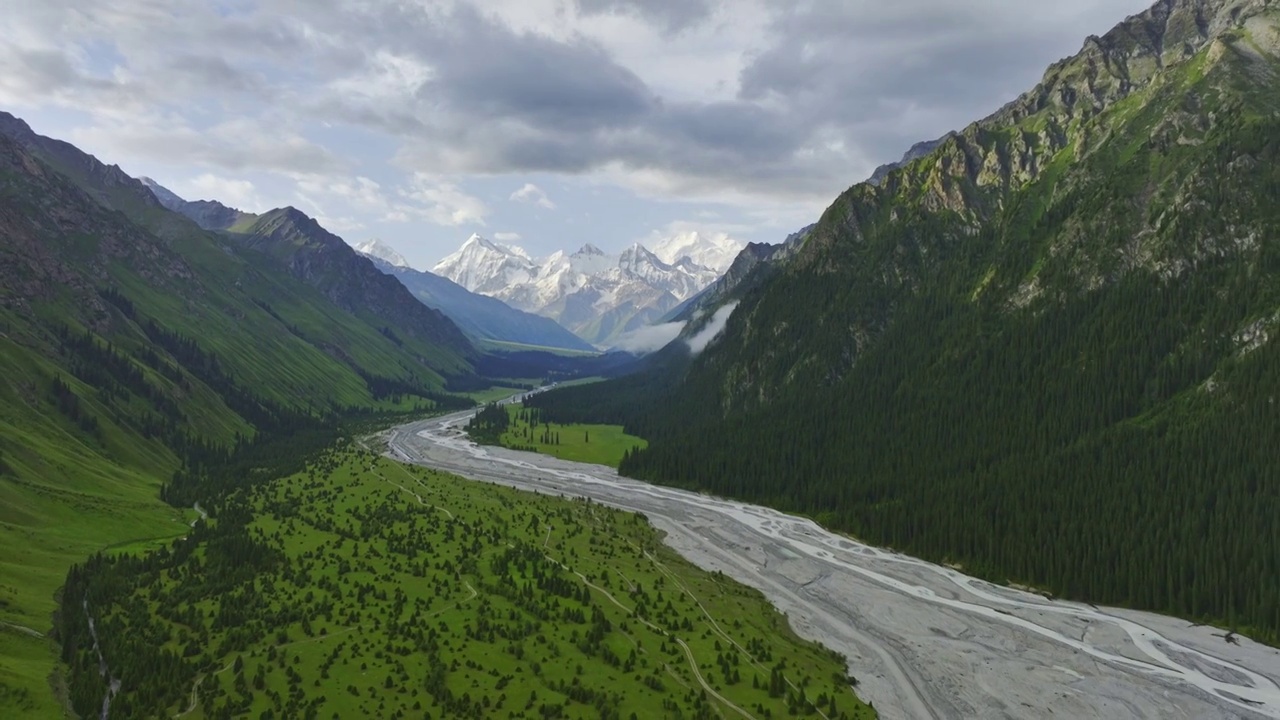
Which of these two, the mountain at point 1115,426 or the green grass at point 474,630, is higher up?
the mountain at point 1115,426

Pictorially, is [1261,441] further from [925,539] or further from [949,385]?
[949,385]

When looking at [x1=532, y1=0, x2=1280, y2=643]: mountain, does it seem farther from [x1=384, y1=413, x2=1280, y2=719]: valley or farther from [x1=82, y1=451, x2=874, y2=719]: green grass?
[x1=82, y1=451, x2=874, y2=719]: green grass

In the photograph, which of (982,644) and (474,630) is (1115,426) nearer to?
(982,644)

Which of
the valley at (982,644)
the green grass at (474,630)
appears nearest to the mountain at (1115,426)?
the valley at (982,644)

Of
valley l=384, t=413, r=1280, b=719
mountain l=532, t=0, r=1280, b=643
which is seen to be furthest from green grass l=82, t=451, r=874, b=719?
mountain l=532, t=0, r=1280, b=643

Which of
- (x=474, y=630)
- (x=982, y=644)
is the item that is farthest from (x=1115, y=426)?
(x=474, y=630)

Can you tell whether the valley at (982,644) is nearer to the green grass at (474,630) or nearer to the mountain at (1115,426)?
the green grass at (474,630)
